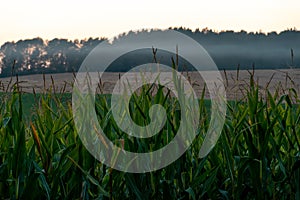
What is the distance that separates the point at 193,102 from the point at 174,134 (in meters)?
0.28

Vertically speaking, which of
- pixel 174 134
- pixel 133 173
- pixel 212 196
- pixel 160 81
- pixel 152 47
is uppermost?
pixel 152 47


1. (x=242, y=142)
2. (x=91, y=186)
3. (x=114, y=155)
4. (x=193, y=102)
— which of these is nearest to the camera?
(x=114, y=155)

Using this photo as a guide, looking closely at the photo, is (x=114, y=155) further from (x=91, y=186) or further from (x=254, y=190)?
(x=254, y=190)

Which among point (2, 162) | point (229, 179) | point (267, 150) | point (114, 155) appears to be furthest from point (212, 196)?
point (2, 162)

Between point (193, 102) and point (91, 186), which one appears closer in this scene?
point (91, 186)

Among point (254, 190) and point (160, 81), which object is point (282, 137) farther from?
point (160, 81)

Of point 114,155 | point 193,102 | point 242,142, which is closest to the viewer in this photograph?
point 114,155

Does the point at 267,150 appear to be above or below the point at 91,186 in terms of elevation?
above

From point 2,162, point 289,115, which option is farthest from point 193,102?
point 2,162

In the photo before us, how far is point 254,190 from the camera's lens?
8.34 feet

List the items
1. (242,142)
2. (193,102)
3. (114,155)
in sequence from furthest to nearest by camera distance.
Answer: (242,142), (193,102), (114,155)

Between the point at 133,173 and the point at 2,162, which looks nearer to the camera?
the point at 133,173

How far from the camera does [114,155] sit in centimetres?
237

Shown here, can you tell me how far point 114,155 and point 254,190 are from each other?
0.79m
